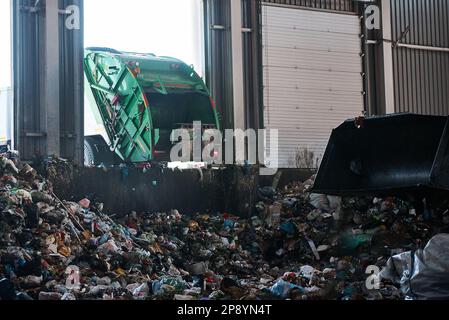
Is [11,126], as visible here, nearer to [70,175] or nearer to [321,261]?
[70,175]

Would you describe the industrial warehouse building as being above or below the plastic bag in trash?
above

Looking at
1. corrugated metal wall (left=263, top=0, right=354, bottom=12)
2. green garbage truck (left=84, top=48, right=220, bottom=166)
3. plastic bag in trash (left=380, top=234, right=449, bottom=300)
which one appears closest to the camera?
plastic bag in trash (left=380, top=234, right=449, bottom=300)

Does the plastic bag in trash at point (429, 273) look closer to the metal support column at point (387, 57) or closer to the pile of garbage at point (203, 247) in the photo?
the pile of garbage at point (203, 247)

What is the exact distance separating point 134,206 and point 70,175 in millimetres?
937

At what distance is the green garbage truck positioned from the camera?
1088cm

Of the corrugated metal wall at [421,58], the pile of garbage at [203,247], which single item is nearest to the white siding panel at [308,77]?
the corrugated metal wall at [421,58]

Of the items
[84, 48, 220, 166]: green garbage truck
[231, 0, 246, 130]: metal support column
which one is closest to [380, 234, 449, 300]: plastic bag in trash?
[84, 48, 220, 166]: green garbage truck

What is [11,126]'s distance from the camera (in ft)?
34.9

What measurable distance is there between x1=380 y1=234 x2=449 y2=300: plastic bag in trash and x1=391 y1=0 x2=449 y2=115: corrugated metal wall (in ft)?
23.8

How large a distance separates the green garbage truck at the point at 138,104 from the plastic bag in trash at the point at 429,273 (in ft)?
16.7

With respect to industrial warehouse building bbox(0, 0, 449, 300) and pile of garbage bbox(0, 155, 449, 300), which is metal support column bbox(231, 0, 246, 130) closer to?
industrial warehouse building bbox(0, 0, 449, 300)

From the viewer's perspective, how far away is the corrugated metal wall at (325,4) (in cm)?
1262

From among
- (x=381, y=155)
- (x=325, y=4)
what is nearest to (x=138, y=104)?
(x=381, y=155)

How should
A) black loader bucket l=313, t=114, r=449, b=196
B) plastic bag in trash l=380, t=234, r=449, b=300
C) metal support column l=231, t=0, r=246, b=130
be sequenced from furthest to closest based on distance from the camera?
1. metal support column l=231, t=0, r=246, b=130
2. black loader bucket l=313, t=114, r=449, b=196
3. plastic bag in trash l=380, t=234, r=449, b=300
